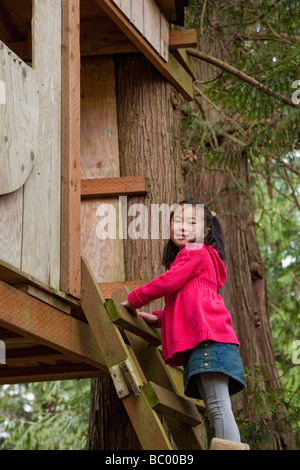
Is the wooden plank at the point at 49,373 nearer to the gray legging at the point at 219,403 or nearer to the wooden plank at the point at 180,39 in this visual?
the gray legging at the point at 219,403

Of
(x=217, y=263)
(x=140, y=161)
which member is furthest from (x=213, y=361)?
(x=140, y=161)

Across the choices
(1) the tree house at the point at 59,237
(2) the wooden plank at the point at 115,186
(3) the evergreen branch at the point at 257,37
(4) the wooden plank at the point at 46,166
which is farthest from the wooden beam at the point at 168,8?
(3) the evergreen branch at the point at 257,37

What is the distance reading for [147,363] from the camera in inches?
185

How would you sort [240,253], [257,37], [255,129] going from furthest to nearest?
[240,253] < [255,129] < [257,37]

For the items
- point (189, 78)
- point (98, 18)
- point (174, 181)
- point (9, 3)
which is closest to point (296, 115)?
point (189, 78)

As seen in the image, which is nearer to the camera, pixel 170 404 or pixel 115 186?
pixel 170 404

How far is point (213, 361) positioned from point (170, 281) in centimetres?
56

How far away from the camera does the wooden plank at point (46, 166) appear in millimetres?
4078

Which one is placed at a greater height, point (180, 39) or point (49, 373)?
point (180, 39)

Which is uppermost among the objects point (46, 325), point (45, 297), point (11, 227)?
point (11, 227)

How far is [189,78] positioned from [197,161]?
2.79 meters

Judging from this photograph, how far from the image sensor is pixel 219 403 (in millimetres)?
4039

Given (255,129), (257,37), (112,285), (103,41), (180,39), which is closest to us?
(112,285)

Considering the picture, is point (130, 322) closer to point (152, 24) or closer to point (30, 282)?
point (30, 282)
